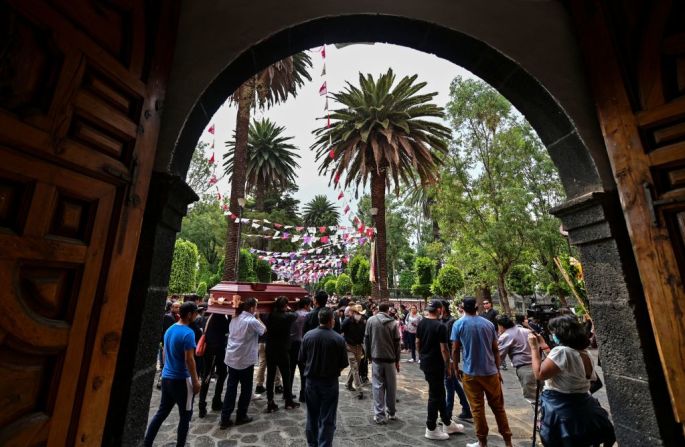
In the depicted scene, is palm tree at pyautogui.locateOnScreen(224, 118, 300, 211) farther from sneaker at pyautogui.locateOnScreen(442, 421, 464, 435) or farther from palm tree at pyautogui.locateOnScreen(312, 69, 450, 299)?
sneaker at pyautogui.locateOnScreen(442, 421, 464, 435)

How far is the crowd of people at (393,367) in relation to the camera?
2.55m

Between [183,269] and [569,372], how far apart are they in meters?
20.3

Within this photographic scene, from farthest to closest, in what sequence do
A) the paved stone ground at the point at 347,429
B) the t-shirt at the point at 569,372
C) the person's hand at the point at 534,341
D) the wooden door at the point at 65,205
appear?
the paved stone ground at the point at 347,429, the person's hand at the point at 534,341, the t-shirt at the point at 569,372, the wooden door at the point at 65,205

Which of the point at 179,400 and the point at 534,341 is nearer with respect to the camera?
the point at 534,341

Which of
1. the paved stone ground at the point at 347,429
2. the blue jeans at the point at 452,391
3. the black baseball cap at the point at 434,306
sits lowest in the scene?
the paved stone ground at the point at 347,429

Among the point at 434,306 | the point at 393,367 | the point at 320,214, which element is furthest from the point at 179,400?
the point at 320,214

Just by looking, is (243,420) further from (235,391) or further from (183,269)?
(183,269)

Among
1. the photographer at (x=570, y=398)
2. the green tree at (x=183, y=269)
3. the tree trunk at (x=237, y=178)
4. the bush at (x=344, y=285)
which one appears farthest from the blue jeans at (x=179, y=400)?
the bush at (x=344, y=285)

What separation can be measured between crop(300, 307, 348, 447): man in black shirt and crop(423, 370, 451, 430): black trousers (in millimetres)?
1421

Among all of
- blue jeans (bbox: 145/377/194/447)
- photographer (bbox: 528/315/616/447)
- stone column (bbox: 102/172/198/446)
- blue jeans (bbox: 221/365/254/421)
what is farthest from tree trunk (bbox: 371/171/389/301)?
stone column (bbox: 102/172/198/446)

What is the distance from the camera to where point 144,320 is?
2.03 metres

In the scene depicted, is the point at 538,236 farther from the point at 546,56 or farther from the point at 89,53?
the point at 89,53

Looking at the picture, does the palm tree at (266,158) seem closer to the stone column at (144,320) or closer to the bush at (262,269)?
the bush at (262,269)

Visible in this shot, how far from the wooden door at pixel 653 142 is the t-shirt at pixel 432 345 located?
2536mm
